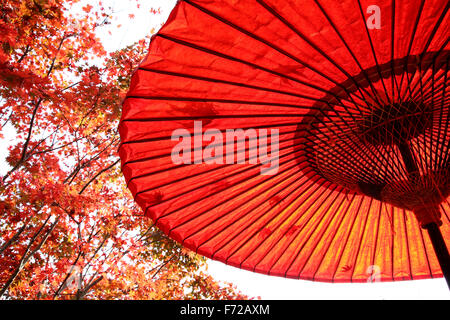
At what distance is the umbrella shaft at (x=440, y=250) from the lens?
1289 mm

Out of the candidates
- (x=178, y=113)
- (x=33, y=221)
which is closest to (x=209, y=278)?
(x=33, y=221)

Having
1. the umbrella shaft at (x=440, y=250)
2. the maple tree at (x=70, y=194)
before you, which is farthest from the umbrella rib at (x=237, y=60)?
the maple tree at (x=70, y=194)

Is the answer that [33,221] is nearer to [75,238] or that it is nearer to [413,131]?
[75,238]

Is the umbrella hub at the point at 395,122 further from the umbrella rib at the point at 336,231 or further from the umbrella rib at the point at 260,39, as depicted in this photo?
the umbrella rib at the point at 336,231

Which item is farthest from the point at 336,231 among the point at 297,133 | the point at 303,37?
the point at 303,37

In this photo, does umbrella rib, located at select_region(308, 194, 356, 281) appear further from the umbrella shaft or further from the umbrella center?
the umbrella shaft

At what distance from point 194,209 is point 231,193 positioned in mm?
259

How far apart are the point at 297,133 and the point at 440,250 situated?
0.87m

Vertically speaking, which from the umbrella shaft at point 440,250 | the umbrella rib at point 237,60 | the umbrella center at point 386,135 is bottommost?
the umbrella shaft at point 440,250

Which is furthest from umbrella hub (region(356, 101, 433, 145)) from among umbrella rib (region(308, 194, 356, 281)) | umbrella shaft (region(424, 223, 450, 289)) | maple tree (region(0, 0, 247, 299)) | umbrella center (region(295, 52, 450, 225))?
maple tree (region(0, 0, 247, 299))

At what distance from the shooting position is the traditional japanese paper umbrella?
1339mm

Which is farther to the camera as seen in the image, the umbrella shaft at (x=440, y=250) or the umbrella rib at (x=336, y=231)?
the umbrella rib at (x=336, y=231)

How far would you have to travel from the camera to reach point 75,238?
261 inches

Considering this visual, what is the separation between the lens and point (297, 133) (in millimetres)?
1814
